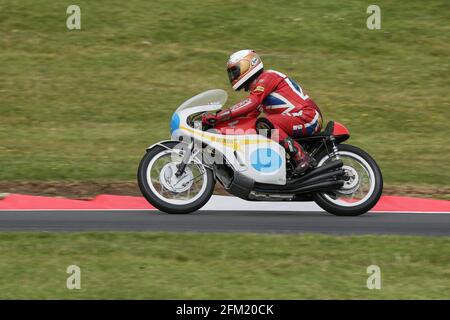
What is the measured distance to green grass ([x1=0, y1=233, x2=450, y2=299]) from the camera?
8.12 m

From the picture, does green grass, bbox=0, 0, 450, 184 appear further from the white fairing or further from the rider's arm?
the rider's arm

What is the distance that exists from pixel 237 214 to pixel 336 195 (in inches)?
46.3

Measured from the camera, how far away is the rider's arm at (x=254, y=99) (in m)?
11.3

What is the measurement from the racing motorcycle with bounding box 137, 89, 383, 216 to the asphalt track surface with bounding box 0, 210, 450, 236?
9.8 inches

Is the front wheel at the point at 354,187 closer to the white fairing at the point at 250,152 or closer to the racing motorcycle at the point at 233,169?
the racing motorcycle at the point at 233,169

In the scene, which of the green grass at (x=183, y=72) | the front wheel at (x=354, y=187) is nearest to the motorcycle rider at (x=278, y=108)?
the front wheel at (x=354, y=187)

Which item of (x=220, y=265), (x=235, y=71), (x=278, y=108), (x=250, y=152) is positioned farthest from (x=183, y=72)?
(x=220, y=265)

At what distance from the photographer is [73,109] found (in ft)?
61.9

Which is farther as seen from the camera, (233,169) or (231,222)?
(233,169)

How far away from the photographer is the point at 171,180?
37.2 feet

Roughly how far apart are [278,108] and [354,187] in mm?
1260

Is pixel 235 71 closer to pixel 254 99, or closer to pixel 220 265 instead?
pixel 254 99

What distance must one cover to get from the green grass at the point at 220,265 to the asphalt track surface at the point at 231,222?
1.72ft
